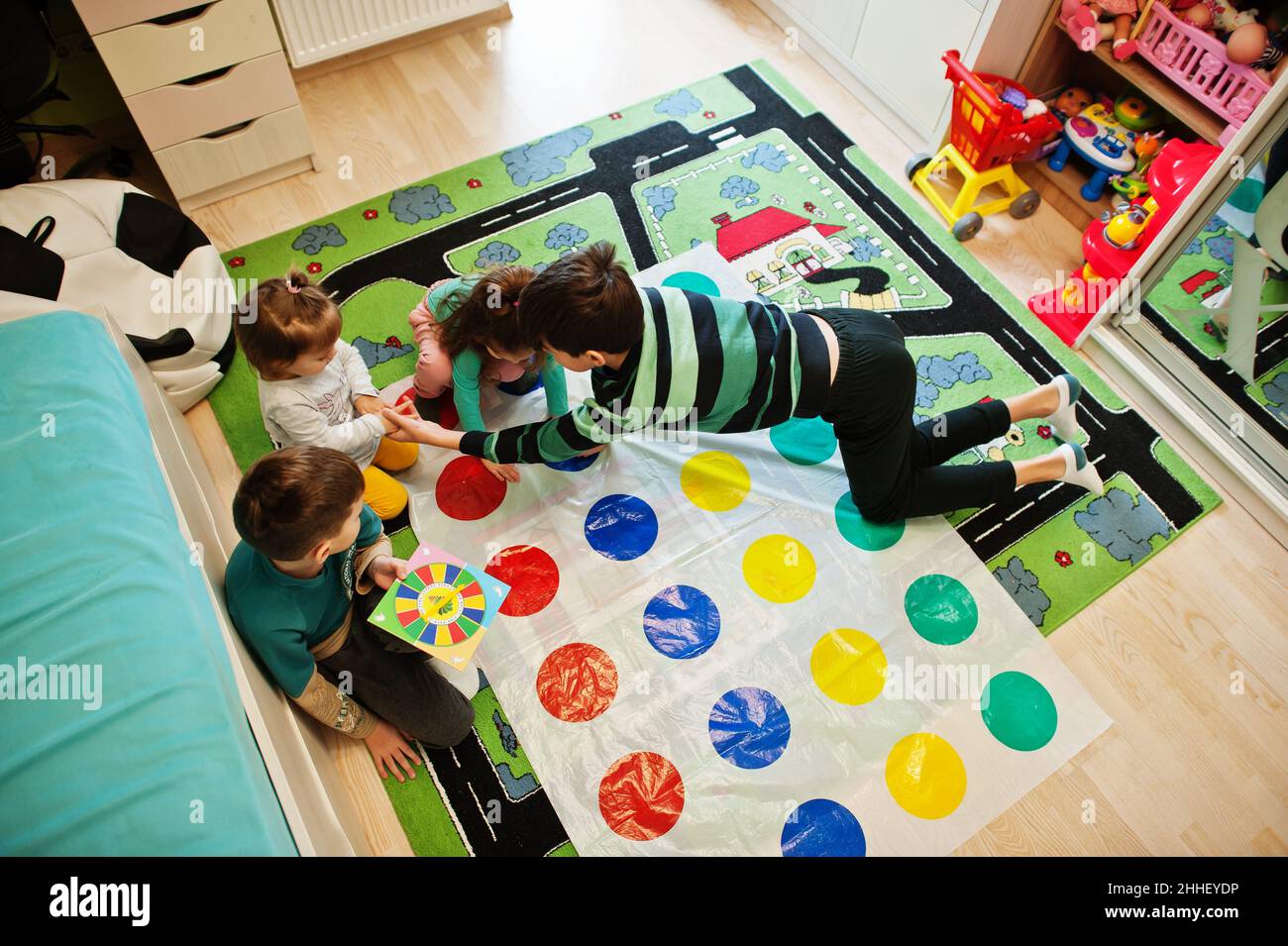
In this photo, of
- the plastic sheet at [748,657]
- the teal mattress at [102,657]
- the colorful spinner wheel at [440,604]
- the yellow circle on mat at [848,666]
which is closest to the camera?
the teal mattress at [102,657]

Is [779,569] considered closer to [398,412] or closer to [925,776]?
[925,776]

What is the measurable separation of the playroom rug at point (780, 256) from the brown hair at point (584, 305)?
0.65 metres

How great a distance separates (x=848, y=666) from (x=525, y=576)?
68cm

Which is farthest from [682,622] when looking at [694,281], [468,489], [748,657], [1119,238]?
[1119,238]

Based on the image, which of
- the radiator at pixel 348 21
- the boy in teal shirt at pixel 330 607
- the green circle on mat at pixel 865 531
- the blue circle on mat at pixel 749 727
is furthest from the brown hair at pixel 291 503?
the radiator at pixel 348 21

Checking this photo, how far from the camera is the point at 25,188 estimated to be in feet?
6.61

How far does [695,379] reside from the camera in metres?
1.62

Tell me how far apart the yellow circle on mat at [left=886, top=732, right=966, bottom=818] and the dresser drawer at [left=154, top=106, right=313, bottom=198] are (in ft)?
6.99

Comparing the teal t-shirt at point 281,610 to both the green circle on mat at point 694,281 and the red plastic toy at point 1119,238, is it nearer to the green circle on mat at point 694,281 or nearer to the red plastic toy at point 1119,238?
the green circle on mat at point 694,281

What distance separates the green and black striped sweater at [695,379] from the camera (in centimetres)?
160
